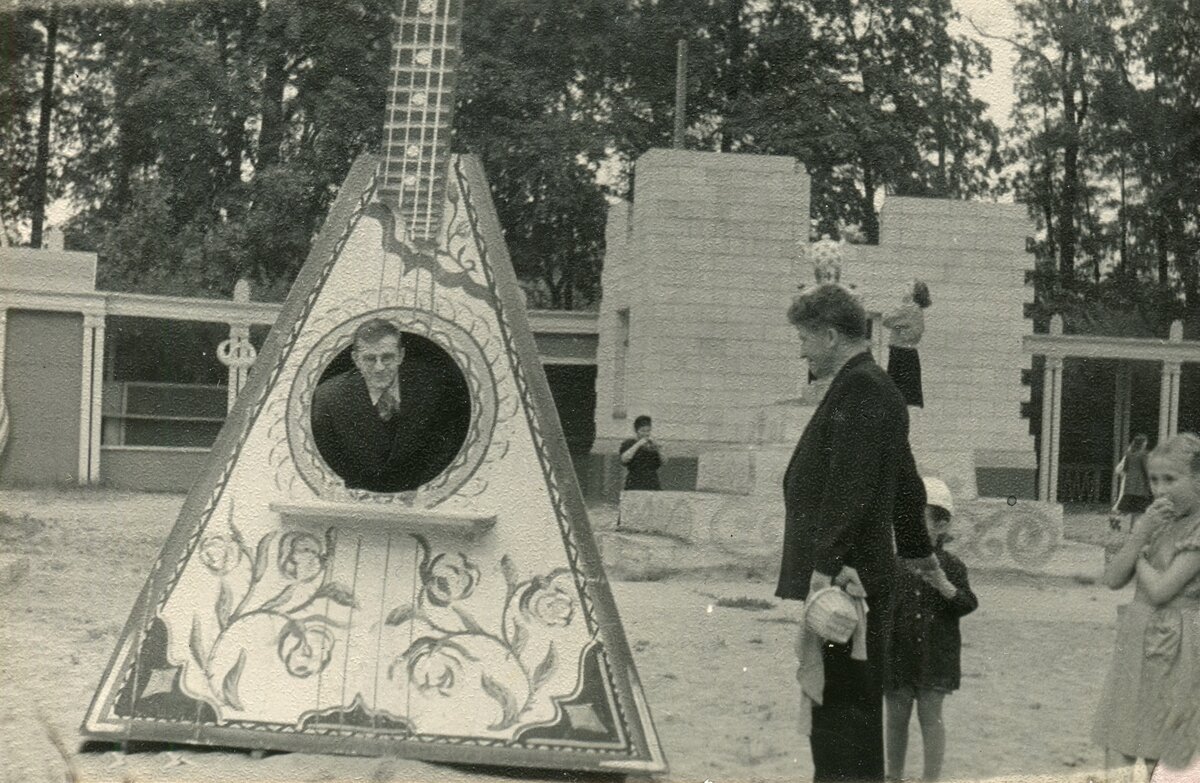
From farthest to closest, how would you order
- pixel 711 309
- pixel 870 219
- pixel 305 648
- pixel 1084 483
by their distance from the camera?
pixel 1084 483 → pixel 870 219 → pixel 711 309 → pixel 305 648

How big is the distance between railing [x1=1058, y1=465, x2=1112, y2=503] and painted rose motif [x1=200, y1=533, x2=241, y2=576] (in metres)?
16.0

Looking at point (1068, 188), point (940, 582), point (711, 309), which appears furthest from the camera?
point (711, 309)

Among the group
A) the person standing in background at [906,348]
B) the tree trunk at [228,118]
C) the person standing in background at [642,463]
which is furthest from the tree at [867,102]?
the tree trunk at [228,118]

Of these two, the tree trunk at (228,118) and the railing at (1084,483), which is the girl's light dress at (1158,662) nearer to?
the tree trunk at (228,118)

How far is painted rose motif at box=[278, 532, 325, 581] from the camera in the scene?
10.4ft

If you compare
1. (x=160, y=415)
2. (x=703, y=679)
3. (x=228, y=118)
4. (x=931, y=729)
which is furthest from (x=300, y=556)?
(x=160, y=415)

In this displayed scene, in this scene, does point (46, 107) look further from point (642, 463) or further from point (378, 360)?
point (378, 360)

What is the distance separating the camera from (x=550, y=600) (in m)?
3.19

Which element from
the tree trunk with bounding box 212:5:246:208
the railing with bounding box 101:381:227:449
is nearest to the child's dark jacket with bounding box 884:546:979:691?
the tree trunk with bounding box 212:5:246:208

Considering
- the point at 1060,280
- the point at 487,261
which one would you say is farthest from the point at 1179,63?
the point at 1060,280

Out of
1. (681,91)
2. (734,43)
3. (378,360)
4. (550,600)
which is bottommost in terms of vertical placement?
(550,600)

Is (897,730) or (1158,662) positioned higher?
(1158,662)

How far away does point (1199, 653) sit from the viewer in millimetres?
3176

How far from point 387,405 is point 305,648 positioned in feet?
1.88
